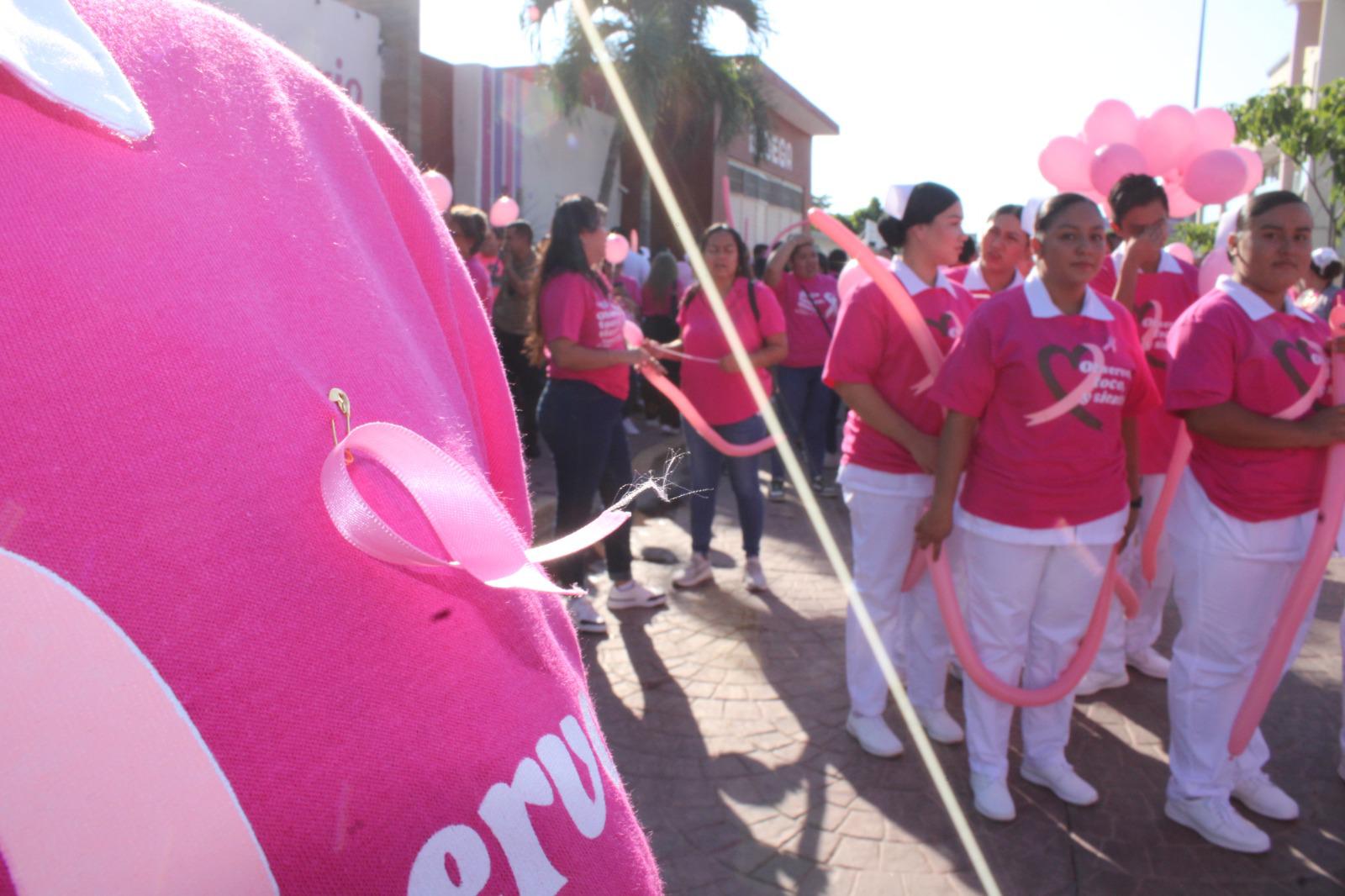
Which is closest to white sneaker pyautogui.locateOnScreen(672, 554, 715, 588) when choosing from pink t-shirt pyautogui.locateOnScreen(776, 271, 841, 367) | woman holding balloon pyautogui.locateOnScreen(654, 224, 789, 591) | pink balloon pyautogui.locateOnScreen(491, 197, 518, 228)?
woman holding balloon pyautogui.locateOnScreen(654, 224, 789, 591)

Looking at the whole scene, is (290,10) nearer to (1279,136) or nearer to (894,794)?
(894,794)

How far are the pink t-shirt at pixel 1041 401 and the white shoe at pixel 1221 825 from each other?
970 mm

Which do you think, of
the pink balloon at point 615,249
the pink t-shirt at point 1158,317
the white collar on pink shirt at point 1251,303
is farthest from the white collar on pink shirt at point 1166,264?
the pink balloon at point 615,249

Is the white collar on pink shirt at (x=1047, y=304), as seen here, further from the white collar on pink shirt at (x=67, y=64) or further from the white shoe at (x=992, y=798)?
the white collar on pink shirt at (x=67, y=64)

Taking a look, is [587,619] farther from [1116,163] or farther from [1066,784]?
[1116,163]

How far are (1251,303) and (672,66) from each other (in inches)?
646

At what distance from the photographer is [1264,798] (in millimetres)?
3166

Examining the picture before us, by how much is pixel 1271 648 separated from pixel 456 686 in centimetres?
322

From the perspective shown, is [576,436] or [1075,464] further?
[576,436]

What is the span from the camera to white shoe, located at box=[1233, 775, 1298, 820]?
3.14 m

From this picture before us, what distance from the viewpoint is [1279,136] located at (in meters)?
14.1

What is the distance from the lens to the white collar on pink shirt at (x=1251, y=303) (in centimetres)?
294

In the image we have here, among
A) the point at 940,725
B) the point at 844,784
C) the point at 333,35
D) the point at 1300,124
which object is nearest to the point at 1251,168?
the point at 940,725

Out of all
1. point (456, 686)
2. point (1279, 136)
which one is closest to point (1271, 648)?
point (456, 686)
